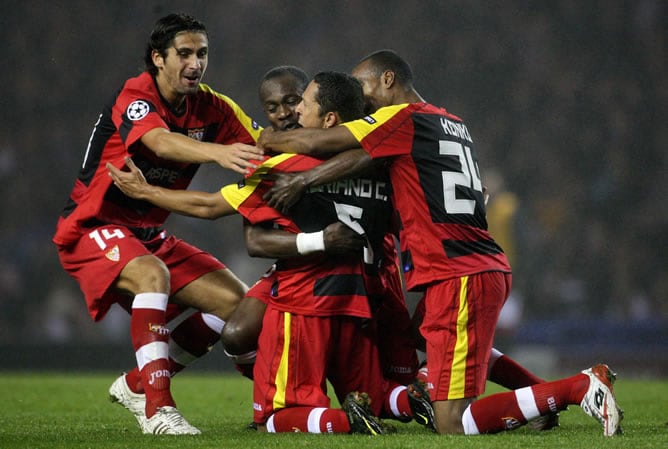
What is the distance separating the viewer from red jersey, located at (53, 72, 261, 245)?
5359mm

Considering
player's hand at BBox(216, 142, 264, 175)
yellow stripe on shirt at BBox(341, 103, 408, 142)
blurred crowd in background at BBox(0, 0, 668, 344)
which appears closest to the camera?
yellow stripe on shirt at BBox(341, 103, 408, 142)

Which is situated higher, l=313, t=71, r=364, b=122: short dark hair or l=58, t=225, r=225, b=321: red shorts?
l=313, t=71, r=364, b=122: short dark hair

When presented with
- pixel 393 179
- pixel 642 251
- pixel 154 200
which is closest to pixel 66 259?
pixel 154 200

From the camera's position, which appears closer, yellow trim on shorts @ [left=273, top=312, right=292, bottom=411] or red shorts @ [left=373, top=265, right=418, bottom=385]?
yellow trim on shorts @ [left=273, top=312, right=292, bottom=411]

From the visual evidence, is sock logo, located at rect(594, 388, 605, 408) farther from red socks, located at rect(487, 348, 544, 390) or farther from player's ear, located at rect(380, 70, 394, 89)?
player's ear, located at rect(380, 70, 394, 89)

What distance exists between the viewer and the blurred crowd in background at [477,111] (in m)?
13.0

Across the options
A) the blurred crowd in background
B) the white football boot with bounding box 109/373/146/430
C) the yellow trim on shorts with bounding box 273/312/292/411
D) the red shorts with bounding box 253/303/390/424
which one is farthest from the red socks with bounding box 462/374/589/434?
the blurred crowd in background

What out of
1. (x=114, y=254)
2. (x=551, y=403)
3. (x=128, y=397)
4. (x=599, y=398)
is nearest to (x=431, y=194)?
(x=551, y=403)

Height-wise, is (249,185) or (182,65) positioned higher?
(182,65)

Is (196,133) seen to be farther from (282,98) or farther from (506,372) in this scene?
(506,372)

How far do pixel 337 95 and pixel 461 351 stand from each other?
1404 mm

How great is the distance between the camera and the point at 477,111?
15.2 metres

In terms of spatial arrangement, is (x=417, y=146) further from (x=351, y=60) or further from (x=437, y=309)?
(x=351, y=60)

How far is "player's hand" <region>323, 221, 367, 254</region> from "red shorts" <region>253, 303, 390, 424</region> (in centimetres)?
36
